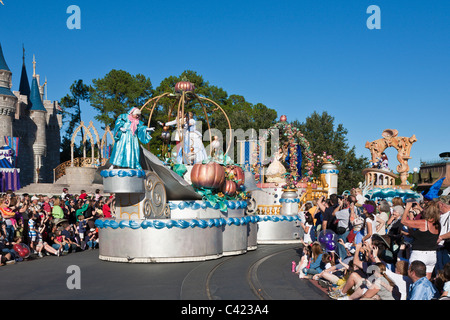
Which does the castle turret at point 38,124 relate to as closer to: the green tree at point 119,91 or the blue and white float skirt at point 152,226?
the green tree at point 119,91

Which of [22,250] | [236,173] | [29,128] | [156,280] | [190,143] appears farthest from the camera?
[29,128]

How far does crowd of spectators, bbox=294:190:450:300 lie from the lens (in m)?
5.86

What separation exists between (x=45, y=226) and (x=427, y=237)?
10089 millimetres

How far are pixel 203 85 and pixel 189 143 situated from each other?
3726 centimetres

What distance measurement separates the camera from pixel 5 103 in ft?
132

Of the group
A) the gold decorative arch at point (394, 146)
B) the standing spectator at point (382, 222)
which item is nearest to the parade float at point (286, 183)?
the gold decorative arch at point (394, 146)

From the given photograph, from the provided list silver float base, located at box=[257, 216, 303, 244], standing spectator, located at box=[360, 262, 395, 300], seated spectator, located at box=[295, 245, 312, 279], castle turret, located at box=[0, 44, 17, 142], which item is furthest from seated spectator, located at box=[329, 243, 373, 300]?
castle turret, located at box=[0, 44, 17, 142]

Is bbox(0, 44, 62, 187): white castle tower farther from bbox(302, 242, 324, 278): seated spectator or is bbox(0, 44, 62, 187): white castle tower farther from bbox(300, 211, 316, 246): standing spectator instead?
bbox(302, 242, 324, 278): seated spectator

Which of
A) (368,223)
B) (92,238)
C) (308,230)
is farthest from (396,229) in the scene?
(92,238)

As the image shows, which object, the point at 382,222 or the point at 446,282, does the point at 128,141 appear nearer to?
the point at 382,222

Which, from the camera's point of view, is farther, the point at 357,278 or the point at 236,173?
the point at 236,173

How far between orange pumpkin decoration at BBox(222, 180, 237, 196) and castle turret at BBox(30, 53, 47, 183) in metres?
36.9

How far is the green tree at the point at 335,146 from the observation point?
40750 millimetres
